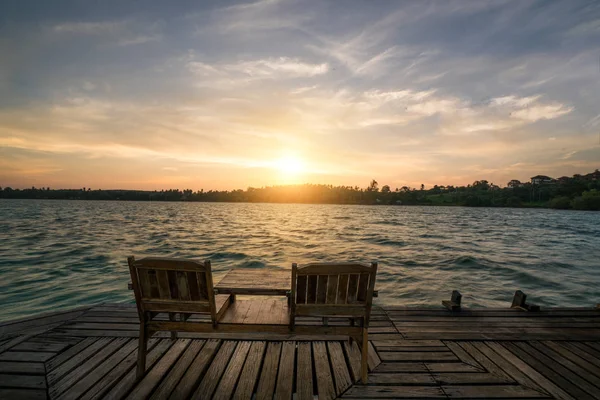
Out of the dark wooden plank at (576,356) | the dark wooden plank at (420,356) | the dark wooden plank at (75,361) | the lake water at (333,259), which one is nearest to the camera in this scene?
the dark wooden plank at (75,361)

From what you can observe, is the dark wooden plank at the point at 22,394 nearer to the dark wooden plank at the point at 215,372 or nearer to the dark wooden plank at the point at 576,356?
the dark wooden plank at the point at 215,372

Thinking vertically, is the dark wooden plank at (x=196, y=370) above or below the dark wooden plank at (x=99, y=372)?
above

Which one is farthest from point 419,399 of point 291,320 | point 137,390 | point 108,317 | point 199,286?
point 108,317

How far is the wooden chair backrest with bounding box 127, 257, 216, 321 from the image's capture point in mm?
3641

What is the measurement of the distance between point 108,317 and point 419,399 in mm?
5712

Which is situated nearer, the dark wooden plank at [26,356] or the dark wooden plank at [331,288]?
the dark wooden plank at [331,288]

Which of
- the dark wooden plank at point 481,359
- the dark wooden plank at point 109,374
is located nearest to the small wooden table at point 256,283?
the dark wooden plank at point 109,374

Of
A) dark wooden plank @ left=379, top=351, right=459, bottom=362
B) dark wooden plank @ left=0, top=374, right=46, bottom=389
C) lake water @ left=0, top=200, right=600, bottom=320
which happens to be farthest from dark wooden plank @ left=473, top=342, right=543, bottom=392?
lake water @ left=0, top=200, right=600, bottom=320

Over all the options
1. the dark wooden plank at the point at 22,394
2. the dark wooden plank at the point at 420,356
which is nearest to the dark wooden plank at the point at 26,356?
the dark wooden plank at the point at 22,394

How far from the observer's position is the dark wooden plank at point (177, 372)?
3.61 metres

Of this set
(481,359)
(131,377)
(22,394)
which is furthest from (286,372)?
(22,394)

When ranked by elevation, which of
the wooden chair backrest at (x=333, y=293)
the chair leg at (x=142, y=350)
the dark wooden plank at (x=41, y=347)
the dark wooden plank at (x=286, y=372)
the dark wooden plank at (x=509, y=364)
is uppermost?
the wooden chair backrest at (x=333, y=293)

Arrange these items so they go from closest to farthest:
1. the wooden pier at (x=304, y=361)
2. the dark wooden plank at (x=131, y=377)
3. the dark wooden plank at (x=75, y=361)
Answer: the dark wooden plank at (x=131, y=377) → the wooden pier at (x=304, y=361) → the dark wooden plank at (x=75, y=361)

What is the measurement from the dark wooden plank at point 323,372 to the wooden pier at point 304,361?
0.05ft
